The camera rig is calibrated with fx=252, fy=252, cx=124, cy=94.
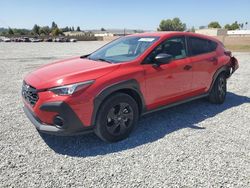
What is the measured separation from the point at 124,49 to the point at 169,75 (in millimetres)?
1052

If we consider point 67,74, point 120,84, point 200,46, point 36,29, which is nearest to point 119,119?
point 120,84

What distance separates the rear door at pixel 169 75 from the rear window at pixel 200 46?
8.9 inches

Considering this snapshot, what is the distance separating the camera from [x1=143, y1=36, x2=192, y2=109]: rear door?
4.17m

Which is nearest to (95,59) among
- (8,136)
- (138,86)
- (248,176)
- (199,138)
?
(138,86)

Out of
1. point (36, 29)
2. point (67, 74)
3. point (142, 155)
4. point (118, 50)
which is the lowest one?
point (142, 155)

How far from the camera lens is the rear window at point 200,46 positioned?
5.08m

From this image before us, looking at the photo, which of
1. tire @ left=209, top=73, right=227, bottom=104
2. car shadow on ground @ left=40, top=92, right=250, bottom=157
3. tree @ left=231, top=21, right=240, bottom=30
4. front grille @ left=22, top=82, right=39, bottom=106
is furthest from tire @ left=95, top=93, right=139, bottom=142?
tree @ left=231, top=21, right=240, bottom=30

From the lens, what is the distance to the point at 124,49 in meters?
4.86

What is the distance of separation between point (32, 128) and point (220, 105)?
4.08 meters

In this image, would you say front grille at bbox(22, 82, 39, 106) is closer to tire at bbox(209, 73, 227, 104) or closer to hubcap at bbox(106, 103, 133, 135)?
hubcap at bbox(106, 103, 133, 135)

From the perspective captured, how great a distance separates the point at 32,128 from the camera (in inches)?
174

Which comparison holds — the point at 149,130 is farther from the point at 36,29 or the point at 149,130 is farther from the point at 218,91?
the point at 36,29

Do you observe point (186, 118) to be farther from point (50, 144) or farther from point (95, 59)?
point (50, 144)

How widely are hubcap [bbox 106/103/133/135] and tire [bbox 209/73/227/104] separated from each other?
2.52 metres
